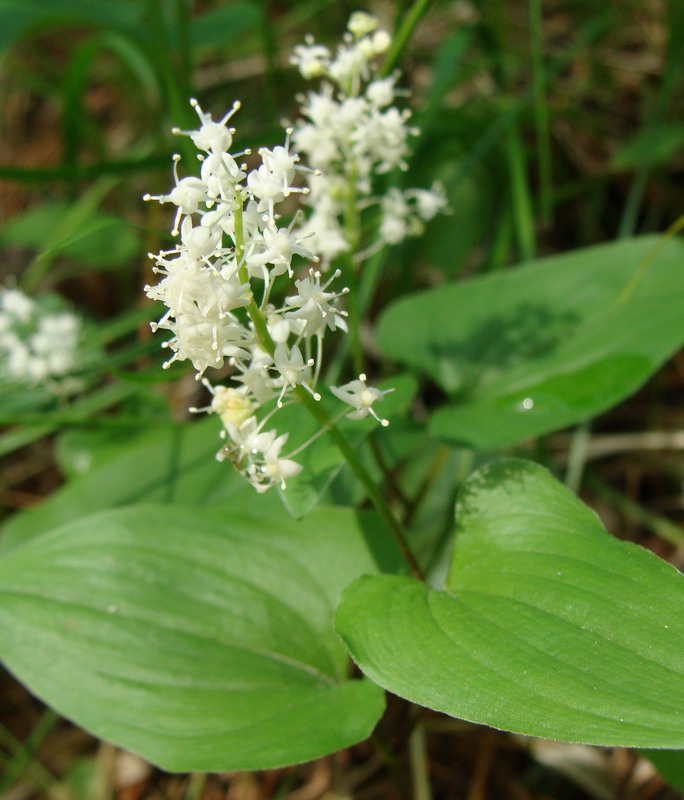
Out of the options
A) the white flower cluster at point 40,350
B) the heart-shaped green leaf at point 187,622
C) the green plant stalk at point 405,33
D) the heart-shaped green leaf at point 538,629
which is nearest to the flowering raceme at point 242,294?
the heart-shaped green leaf at point 538,629

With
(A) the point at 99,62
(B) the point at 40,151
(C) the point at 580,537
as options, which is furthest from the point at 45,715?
(A) the point at 99,62

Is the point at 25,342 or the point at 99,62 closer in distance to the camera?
the point at 25,342

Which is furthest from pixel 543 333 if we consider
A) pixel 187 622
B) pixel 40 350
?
pixel 40 350

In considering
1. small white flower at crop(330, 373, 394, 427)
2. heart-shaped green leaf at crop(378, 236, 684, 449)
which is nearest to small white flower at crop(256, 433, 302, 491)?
small white flower at crop(330, 373, 394, 427)

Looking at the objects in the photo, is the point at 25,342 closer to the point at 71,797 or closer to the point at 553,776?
the point at 71,797

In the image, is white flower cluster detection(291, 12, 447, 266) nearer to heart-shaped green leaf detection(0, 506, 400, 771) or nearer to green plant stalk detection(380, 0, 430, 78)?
green plant stalk detection(380, 0, 430, 78)

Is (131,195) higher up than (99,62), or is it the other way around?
(99,62)

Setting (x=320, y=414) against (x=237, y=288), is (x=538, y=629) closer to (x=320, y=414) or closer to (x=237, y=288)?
(x=320, y=414)
